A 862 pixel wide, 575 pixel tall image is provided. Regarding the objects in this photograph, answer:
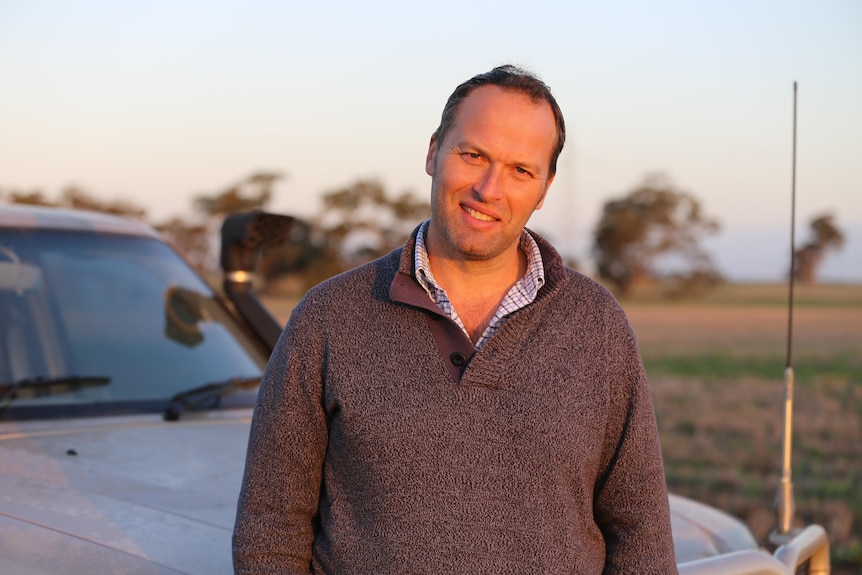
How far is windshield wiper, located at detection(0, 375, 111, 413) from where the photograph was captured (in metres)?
3.37

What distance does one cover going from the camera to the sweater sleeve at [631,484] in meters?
2.34

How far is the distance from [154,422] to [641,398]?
1.71m

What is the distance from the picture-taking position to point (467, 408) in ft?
7.32

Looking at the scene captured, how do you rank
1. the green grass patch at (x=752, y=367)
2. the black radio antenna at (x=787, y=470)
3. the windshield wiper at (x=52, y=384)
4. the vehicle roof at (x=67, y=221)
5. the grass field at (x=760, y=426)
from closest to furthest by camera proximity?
the black radio antenna at (x=787, y=470)
the windshield wiper at (x=52, y=384)
the vehicle roof at (x=67, y=221)
the grass field at (x=760, y=426)
the green grass patch at (x=752, y=367)

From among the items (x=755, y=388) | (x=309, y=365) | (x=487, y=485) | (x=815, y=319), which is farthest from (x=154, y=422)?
(x=815, y=319)

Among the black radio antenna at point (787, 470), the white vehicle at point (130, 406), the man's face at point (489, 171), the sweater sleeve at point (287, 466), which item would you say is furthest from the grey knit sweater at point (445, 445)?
the black radio antenna at point (787, 470)

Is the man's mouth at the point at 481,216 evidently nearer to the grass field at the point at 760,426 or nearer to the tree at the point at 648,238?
the grass field at the point at 760,426

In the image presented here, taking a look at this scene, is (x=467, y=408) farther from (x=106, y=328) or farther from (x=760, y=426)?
(x=760, y=426)

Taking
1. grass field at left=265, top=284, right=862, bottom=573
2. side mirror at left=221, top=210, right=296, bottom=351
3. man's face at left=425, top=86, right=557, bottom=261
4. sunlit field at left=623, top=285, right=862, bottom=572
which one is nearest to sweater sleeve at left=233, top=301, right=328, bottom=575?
man's face at left=425, top=86, right=557, bottom=261

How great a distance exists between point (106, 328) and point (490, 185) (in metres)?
1.90

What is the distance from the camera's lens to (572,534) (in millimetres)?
2271

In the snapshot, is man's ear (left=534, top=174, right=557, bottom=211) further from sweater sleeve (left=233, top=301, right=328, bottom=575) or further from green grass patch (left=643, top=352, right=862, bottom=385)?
green grass patch (left=643, top=352, right=862, bottom=385)

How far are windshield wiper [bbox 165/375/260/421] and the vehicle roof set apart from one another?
0.71 meters

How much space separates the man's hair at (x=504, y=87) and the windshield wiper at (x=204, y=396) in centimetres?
153
